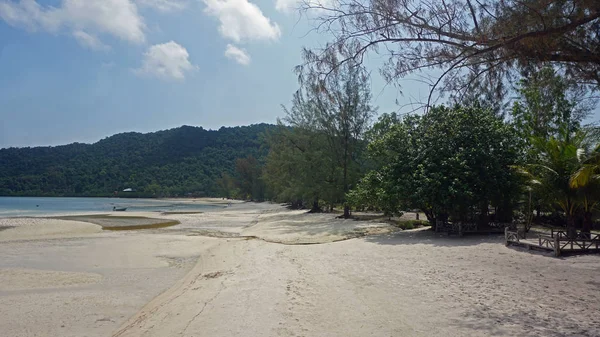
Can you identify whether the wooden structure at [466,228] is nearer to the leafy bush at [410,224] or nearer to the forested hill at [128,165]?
the leafy bush at [410,224]

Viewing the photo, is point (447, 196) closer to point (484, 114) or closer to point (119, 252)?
point (484, 114)

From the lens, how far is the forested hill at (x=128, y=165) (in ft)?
420

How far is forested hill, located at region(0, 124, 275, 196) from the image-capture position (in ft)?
420

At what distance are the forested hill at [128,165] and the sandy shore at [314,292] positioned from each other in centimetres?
9976

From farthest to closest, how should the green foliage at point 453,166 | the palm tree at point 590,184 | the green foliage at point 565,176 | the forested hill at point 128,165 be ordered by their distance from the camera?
the forested hill at point 128,165, the green foliage at point 453,166, the green foliage at point 565,176, the palm tree at point 590,184

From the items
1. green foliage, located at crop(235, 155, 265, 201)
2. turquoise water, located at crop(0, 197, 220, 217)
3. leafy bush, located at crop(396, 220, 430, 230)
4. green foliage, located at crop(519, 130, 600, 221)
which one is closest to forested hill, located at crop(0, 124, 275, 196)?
green foliage, located at crop(235, 155, 265, 201)

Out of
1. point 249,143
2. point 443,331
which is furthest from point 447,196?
point 249,143

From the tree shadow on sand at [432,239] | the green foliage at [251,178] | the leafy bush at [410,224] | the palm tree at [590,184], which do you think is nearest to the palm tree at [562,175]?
the palm tree at [590,184]

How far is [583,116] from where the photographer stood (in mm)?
22312

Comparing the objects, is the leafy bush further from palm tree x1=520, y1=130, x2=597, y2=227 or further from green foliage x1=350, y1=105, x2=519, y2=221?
palm tree x1=520, y1=130, x2=597, y2=227

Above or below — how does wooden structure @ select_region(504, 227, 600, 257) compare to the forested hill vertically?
below

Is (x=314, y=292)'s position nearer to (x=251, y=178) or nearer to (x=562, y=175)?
(x=562, y=175)

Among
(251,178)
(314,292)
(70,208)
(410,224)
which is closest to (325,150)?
(410,224)

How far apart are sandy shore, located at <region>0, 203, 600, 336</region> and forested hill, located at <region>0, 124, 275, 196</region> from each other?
9976cm
